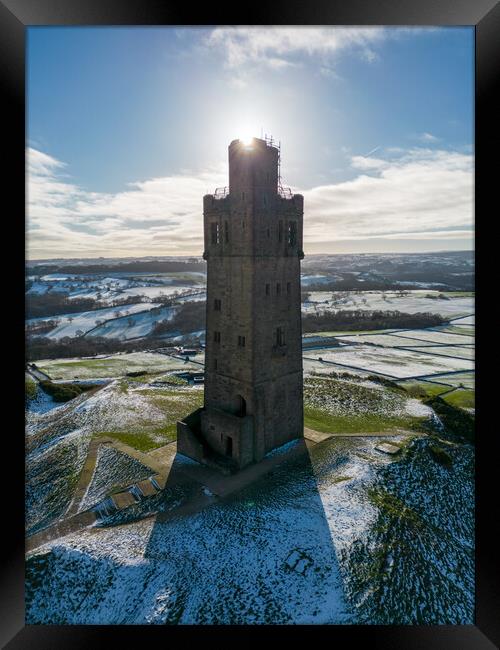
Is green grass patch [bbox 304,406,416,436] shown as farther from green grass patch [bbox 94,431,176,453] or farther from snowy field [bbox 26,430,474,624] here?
green grass patch [bbox 94,431,176,453]

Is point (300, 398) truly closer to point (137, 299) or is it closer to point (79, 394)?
point (79, 394)

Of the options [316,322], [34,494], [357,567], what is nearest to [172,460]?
[34,494]

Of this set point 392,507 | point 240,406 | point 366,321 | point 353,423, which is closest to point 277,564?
point 392,507

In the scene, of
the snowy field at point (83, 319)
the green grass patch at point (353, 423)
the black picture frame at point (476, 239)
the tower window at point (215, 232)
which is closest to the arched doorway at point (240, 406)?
the green grass patch at point (353, 423)

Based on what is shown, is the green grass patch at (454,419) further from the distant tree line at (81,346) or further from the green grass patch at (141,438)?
the distant tree line at (81,346)

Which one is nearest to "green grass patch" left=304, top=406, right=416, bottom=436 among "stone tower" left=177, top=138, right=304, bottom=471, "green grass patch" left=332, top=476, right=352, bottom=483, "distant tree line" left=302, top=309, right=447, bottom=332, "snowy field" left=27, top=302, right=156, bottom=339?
"stone tower" left=177, top=138, right=304, bottom=471

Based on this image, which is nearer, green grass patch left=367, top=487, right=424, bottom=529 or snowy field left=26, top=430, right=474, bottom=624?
snowy field left=26, top=430, right=474, bottom=624
